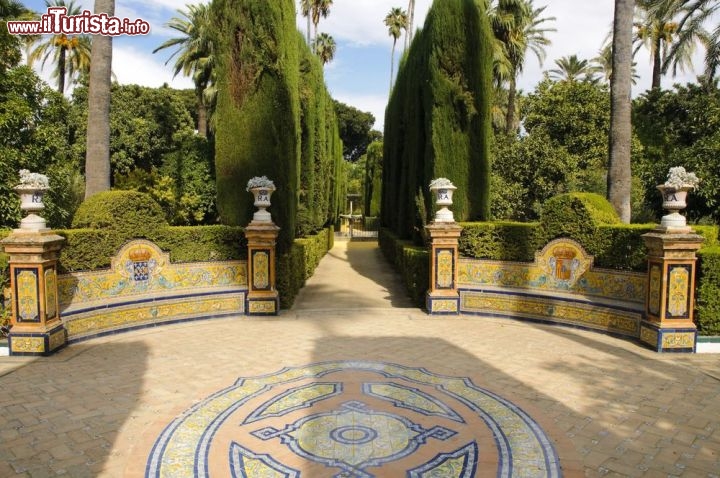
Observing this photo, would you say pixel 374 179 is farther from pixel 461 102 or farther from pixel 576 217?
pixel 576 217

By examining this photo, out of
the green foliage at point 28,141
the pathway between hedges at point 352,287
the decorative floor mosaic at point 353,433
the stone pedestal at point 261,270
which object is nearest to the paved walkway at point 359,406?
the decorative floor mosaic at point 353,433

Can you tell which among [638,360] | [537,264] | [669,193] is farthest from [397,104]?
[638,360]

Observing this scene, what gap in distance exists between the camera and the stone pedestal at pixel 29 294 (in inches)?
257

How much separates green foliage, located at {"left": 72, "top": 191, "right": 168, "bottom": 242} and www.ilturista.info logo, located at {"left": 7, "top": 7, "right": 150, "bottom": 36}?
14.1 ft

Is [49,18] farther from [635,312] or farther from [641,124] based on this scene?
[641,124]

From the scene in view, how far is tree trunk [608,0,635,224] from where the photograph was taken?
9977mm

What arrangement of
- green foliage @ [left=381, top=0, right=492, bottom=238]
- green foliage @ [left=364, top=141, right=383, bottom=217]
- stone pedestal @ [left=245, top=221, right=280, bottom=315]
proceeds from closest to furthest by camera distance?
stone pedestal @ [left=245, top=221, right=280, bottom=315]
green foliage @ [left=381, top=0, right=492, bottom=238]
green foliage @ [left=364, top=141, right=383, bottom=217]

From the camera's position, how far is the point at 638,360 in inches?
252

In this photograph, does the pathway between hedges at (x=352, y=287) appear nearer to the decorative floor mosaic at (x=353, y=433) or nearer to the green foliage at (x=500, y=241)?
the green foliage at (x=500, y=241)

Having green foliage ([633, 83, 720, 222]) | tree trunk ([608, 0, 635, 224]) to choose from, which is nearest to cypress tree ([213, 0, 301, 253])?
tree trunk ([608, 0, 635, 224])

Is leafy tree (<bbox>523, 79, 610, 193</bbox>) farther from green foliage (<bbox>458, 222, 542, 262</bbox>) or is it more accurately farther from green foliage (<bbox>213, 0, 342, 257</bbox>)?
green foliage (<bbox>213, 0, 342, 257</bbox>)

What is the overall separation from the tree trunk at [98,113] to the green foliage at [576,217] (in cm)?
947

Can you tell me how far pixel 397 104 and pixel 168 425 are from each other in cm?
1691

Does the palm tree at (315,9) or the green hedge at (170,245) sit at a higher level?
the palm tree at (315,9)
